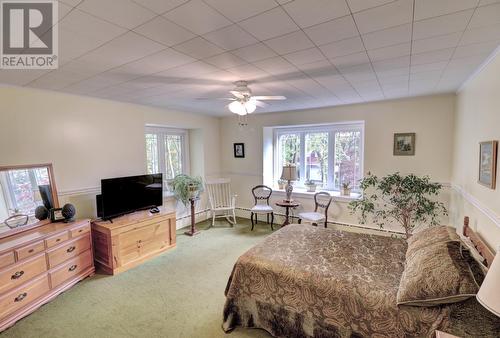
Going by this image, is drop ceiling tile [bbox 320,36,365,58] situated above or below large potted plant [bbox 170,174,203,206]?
above

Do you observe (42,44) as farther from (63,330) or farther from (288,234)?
(288,234)

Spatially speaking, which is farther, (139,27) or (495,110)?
(495,110)

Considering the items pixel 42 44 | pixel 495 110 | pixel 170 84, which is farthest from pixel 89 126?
pixel 495 110

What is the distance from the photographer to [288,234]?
288 cm

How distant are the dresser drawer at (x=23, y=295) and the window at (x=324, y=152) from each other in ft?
13.7

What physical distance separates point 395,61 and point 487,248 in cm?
171

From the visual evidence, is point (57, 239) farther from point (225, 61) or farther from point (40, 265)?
point (225, 61)

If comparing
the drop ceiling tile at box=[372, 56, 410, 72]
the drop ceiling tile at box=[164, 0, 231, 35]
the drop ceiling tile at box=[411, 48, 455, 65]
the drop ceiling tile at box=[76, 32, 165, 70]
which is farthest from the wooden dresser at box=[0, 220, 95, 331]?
the drop ceiling tile at box=[411, 48, 455, 65]

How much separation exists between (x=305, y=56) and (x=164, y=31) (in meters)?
1.13

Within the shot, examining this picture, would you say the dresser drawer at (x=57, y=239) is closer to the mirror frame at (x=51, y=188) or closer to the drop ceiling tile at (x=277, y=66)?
the mirror frame at (x=51, y=188)

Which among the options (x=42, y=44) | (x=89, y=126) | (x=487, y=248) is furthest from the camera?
(x=89, y=126)

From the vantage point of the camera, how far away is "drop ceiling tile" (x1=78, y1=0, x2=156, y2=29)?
1292 millimetres

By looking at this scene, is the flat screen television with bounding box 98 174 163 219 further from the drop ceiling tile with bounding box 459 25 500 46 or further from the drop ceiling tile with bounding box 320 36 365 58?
the drop ceiling tile with bounding box 459 25 500 46

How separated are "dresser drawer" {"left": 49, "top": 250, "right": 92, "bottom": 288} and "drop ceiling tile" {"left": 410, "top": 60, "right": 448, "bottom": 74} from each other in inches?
169
